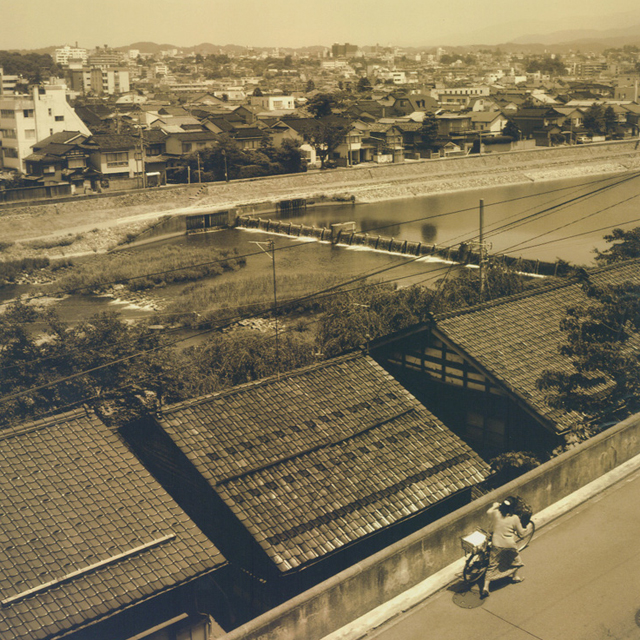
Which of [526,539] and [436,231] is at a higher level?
[526,539]

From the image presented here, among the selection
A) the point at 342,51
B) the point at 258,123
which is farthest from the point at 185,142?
the point at 342,51

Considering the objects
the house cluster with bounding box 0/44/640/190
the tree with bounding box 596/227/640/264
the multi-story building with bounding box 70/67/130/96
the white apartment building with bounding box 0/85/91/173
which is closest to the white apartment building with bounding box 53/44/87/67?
the house cluster with bounding box 0/44/640/190

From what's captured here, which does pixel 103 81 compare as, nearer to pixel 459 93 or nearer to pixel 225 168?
pixel 459 93

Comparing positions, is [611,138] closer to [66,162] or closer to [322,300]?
[66,162]

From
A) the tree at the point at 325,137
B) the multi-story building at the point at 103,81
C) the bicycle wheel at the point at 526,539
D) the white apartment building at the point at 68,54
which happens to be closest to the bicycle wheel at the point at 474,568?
the bicycle wheel at the point at 526,539

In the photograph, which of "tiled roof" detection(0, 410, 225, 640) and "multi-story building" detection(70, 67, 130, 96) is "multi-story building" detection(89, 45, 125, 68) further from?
"tiled roof" detection(0, 410, 225, 640)
